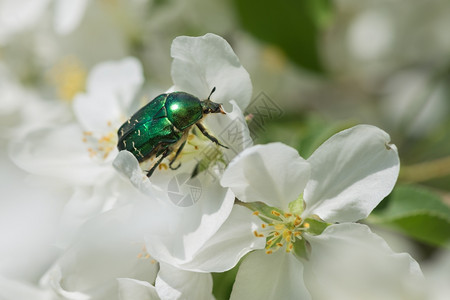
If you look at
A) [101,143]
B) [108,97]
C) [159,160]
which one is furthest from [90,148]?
[159,160]

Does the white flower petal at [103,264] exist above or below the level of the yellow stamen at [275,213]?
below

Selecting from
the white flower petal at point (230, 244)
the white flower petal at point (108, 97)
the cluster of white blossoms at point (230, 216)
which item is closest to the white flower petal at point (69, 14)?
the white flower petal at point (108, 97)

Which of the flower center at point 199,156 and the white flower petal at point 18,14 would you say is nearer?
the flower center at point 199,156

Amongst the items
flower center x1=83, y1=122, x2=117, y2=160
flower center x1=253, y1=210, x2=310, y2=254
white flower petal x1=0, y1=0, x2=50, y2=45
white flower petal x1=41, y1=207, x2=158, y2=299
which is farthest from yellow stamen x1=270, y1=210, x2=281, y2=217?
white flower petal x1=0, y1=0, x2=50, y2=45

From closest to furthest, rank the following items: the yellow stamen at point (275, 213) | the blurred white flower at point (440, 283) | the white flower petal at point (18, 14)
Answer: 1. the blurred white flower at point (440, 283)
2. the yellow stamen at point (275, 213)
3. the white flower petal at point (18, 14)

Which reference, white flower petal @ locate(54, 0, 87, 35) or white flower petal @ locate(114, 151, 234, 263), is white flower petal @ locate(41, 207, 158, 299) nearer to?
white flower petal @ locate(114, 151, 234, 263)

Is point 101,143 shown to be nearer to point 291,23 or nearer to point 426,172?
→ point 291,23

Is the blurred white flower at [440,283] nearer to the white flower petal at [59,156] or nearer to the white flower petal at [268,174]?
the white flower petal at [268,174]
